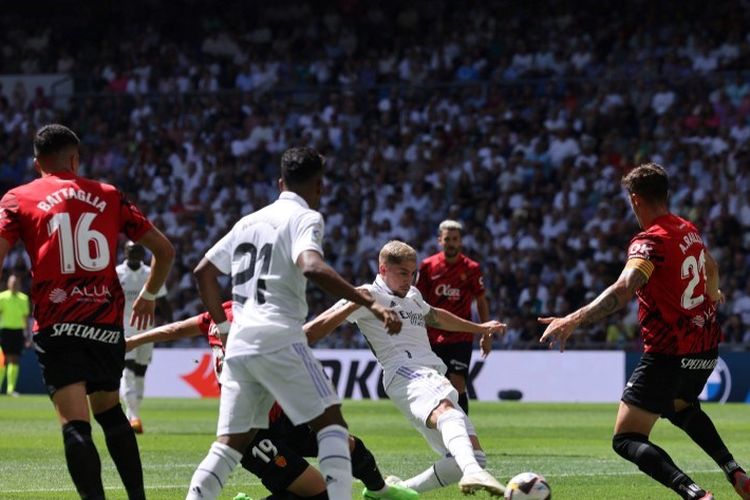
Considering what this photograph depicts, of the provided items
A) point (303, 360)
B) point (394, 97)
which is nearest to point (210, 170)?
point (394, 97)

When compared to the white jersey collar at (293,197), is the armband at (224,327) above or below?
below

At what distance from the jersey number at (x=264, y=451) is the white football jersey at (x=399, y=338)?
1.33 meters

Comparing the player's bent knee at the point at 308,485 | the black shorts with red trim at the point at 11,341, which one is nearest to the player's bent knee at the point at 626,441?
the player's bent knee at the point at 308,485

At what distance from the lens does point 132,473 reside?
29.6 feet

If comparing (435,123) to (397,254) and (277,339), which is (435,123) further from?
(277,339)

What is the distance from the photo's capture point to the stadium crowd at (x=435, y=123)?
101ft

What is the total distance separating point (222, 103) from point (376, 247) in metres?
7.22

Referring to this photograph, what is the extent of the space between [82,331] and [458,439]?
97.3 inches

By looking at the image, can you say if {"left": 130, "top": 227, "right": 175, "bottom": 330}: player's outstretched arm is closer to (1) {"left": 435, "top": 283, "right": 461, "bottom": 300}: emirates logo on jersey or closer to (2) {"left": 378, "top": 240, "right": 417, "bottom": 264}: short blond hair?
(2) {"left": 378, "top": 240, "right": 417, "bottom": 264}: short blond hair

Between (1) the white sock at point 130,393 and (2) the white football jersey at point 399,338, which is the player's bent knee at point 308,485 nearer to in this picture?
(2) the white football jersey at point 399,338

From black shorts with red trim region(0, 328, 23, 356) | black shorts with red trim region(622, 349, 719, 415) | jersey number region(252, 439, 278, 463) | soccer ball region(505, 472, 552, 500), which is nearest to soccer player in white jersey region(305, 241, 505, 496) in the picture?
soccer ball region(505, 472, 552, 500)

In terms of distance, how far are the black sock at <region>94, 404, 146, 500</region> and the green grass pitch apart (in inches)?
91.5

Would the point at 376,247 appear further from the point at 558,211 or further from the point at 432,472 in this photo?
the point at 432,472

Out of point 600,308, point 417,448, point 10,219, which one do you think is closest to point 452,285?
point 417,448
